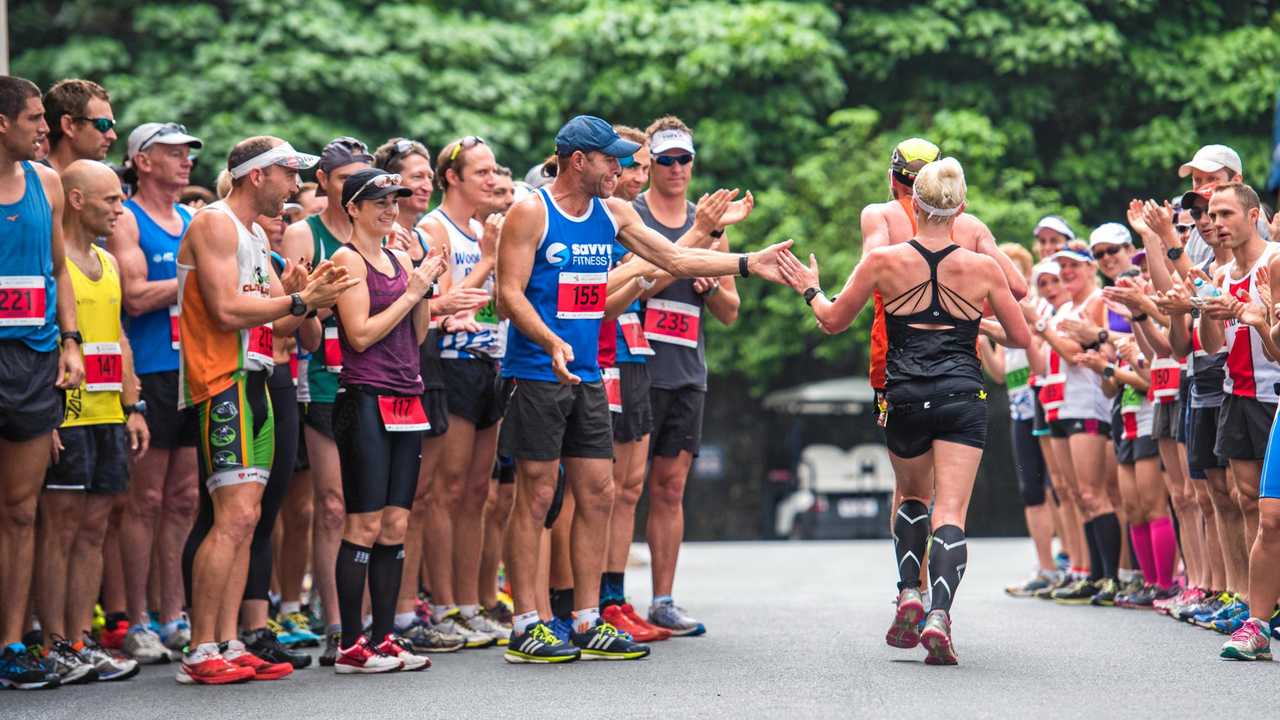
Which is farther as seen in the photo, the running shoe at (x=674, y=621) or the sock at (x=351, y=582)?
the running shoe at (x=674, y=621)

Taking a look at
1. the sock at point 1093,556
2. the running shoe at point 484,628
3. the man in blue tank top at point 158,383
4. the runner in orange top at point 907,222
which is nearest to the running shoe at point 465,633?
the running shoe at point 484,628

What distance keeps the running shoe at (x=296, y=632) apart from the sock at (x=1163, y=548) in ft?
17.9

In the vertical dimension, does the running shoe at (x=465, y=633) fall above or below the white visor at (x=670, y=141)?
below

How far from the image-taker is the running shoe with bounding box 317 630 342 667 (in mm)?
8383

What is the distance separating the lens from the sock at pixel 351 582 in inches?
315

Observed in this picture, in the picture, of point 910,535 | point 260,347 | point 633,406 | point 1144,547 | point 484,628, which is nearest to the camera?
point 260,347

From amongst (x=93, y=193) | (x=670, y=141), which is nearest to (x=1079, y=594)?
(x=670, y=141)

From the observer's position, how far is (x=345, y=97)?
25.1m

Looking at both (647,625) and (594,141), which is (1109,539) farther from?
(594,141)

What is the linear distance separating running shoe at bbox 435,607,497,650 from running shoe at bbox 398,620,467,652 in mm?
64

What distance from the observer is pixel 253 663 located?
7832mm

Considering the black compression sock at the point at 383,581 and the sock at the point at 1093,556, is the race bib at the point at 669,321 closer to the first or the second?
the black compression sock at the point at 383,581

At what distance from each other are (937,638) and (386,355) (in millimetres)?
2875

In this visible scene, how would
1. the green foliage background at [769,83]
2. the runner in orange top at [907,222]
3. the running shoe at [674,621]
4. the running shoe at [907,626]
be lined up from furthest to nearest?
the green foliage background at [769,83]
the running shoe at [674,621]
the runner in orange top at [907,222]
the running shoe at [907,626]
